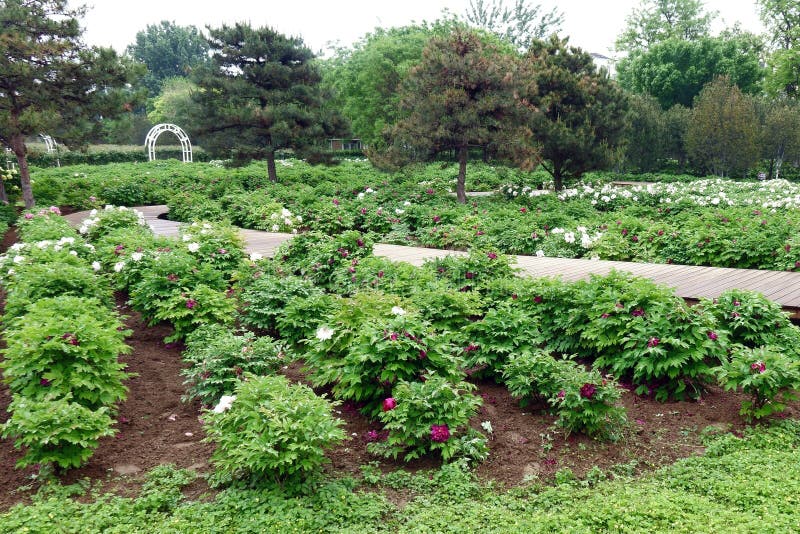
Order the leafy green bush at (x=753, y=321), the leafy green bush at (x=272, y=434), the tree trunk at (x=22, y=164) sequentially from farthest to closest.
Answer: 1. the tree trunk at (x=22, y=164)
2. the leafy green bush at (x=753, y=321)
3. the leafy green bush at (x=272, y=434)

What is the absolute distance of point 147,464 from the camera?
336 cm

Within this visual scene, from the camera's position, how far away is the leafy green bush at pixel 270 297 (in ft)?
16.7

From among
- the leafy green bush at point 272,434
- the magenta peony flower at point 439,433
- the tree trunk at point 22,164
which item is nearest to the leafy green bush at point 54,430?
the leafy green bush at point 272,434

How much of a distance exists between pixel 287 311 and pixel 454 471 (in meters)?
2.15

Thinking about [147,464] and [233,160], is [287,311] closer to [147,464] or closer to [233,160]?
[147,464]

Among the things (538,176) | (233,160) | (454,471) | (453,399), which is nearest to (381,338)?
(453,399)

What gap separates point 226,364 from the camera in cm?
408

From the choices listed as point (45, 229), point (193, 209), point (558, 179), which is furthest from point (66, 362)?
point (558, 179)

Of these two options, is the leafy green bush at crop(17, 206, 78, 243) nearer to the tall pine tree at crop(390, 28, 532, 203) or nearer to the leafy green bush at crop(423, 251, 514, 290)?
the leafy green bush at crop(423, 251, 514, 290)

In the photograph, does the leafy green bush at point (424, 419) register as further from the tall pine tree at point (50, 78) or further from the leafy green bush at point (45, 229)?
the tall pine tree at point (50, 78)

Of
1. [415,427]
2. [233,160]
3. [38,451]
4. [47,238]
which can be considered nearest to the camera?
[38,451]

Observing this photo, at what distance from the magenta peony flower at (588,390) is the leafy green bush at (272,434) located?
1.51 metres

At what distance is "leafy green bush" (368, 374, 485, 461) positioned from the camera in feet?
10.8

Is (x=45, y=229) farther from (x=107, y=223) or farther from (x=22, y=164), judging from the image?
(x=22, y=164)
